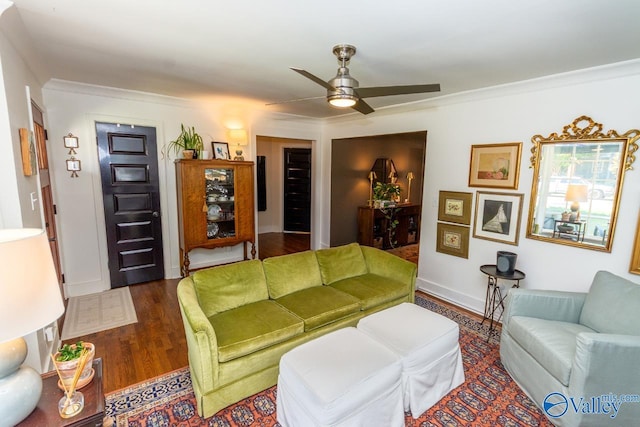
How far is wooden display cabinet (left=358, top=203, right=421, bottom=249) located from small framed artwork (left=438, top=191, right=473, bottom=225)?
76.8 inches

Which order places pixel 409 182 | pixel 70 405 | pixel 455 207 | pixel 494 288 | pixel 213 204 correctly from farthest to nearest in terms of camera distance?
pixel 409 182 < pixel 213 204 < pixel 455 207 < pixel 494 288 < pixel 70 405

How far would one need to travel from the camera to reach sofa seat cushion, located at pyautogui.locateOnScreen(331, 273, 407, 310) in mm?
2775

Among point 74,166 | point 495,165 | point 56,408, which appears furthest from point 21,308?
point 495,165

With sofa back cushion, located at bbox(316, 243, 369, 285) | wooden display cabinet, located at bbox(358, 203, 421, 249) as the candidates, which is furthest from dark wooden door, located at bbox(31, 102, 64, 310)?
wooden display cabinet, located at bbox(358, 203, 421, 249)

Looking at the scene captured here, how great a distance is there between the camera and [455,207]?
11.8ft

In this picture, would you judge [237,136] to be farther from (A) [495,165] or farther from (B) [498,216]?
(B) [498,216]

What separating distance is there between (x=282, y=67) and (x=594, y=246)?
311 centimetres

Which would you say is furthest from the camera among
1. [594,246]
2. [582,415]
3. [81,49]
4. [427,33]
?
[594,246]

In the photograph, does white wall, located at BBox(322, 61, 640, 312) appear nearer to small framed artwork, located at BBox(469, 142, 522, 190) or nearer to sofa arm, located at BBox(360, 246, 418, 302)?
small framed artwork, located at BBox(469, 142, 522, 190)

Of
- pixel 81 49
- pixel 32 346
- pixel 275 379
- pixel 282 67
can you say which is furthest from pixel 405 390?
pixel 81 49

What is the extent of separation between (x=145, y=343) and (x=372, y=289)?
7.01 feet

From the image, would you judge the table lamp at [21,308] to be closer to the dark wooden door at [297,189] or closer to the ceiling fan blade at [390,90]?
the ceiling fan blade at [390,90]

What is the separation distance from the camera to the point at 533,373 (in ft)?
6.82

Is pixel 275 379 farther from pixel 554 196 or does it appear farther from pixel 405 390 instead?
pixel 554 196
